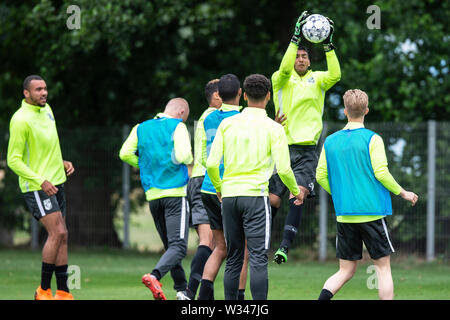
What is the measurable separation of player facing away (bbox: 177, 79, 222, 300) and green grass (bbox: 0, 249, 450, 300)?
3.64 feet

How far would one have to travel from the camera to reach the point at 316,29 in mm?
9062

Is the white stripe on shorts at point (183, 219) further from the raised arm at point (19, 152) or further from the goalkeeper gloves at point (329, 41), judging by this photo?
the goalkeeper gloves at point (329, 41)

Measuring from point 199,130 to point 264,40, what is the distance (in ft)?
34.5

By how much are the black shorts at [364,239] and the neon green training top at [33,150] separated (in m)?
3.61

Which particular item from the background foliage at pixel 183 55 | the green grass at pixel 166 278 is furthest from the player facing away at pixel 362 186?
the background foliage at pixel 183 55

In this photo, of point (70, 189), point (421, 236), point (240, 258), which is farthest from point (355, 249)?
point (70, 189)

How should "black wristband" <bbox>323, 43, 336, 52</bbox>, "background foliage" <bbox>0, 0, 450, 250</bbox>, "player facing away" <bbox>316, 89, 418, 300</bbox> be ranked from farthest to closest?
1. "background foliage" <bbox>0, 0, 450, 250</bbox>
2. "black wristband" <bbox>323, 43, 336, 52</bbox>
3. "player facing away" <bbox>316, 89, 418, 300</bbox>

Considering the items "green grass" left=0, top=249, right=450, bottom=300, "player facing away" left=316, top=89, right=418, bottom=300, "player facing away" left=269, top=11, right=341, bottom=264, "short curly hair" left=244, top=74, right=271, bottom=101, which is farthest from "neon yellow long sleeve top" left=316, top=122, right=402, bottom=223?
"green grass" left=0, top=249, right=450, bottom=300

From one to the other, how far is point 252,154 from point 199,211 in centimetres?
228

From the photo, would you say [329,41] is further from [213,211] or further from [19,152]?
[19,152]

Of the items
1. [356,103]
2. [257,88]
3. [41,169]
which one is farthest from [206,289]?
[356,103]

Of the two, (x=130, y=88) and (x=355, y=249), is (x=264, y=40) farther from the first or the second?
(x=355, y=249)

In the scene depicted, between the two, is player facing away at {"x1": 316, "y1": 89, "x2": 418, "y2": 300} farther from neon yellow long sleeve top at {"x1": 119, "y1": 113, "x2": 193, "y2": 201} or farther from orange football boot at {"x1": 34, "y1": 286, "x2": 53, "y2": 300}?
orange football boot at {"x1": 34, "y1": 286, "x2": 53, "y2": 300}

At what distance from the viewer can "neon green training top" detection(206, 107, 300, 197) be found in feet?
25.1
